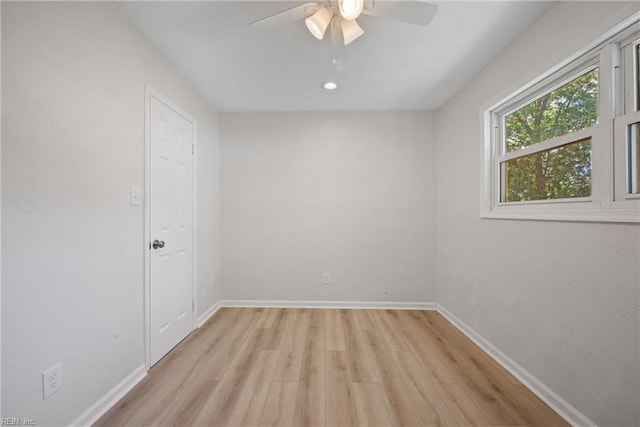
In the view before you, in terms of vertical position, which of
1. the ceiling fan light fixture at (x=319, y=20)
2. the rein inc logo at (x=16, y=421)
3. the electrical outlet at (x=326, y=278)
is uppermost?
the ceiling fan light fixture at (x=319, y=20)

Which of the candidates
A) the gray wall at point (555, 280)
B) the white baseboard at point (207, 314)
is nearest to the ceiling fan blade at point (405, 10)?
the gray wall at point (555, 280)

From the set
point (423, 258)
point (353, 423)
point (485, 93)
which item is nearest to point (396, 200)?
point (423, 258)

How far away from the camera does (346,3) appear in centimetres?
127

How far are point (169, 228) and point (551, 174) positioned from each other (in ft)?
9.36

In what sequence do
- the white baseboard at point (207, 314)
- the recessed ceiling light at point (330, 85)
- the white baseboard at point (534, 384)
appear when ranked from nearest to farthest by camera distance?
the white baseboard at point (534, 384) < the recessed ceiling light at point (330, 85) < the white baseboard at point (207, 314)

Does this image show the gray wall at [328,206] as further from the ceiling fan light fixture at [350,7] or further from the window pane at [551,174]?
the ceiling fan light fixture at [350,7]

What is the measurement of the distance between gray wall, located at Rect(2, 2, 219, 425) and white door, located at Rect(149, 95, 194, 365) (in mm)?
141

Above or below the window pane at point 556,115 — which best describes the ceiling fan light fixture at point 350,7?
above

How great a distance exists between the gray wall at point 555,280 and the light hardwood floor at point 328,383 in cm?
27

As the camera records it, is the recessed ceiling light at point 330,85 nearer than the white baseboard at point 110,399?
No

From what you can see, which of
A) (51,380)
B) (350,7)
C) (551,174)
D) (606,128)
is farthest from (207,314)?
(606,128)

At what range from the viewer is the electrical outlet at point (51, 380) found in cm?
114

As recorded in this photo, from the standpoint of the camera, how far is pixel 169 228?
6.86 ft

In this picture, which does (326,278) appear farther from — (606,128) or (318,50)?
(606,128)
